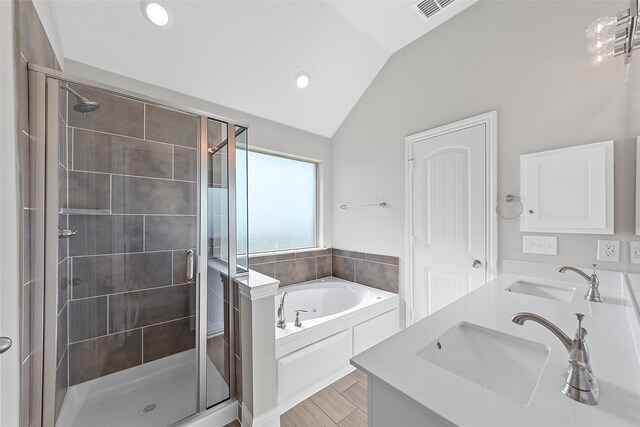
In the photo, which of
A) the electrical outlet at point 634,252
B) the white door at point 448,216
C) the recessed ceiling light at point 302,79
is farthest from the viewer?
the recessed ceiling light at point 302,79

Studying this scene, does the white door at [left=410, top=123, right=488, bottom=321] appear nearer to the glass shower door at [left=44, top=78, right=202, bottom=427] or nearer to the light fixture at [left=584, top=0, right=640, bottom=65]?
the light fixture at [left=584, top=0, right=640, bottom=65]

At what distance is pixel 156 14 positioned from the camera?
1604 millimetres

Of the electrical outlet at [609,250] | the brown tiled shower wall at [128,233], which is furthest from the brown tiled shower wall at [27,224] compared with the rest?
the electrical outlet at [609,250]

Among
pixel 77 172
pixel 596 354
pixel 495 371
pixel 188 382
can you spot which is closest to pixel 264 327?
pixel 188 382

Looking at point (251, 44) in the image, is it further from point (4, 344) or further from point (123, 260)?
point (4, 344)

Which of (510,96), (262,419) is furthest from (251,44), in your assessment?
(262,419)

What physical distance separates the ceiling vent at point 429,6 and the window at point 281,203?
5.89ft

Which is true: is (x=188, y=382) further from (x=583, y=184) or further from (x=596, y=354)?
(x=583, y=184)

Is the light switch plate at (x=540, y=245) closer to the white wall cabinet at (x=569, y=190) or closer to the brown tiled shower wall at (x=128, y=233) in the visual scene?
the white wall cabinet at (x=569, y=190)

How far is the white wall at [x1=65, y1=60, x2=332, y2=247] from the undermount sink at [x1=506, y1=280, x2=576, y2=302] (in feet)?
6.58

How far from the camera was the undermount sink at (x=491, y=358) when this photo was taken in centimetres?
78

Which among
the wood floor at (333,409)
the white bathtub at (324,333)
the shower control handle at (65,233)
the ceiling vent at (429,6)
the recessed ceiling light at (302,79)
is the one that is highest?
the ceiling vent at (429,6)

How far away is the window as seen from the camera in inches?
103

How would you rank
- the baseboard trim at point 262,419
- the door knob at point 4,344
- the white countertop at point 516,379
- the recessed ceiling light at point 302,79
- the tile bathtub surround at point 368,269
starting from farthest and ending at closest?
the tile bathtub surround at point 368,269
the recessed ceiling light at point 302,79
the baseboard trim at point 262,419
the door knob at point 4,344
the white countertop at point 516,379
